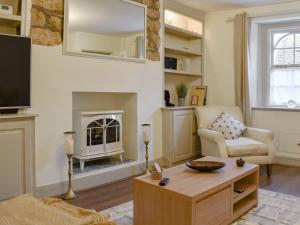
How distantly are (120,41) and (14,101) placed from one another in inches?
60.0

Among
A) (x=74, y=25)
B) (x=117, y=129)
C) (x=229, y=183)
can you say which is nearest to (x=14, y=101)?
(x=74, y=25)

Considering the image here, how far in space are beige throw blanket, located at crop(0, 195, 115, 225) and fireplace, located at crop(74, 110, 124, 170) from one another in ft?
6.10

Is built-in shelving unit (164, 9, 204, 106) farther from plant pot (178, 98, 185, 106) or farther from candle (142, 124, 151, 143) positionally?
candle (142, 124, 151, 143)

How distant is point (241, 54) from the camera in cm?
446

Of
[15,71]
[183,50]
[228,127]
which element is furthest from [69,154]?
[183,50]

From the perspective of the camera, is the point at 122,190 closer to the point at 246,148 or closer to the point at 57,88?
the point at 57,88

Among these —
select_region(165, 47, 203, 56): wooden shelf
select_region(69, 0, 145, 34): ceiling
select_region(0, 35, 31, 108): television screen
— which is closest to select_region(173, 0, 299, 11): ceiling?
select_region(165, 47, 203, 56): wooden shelf

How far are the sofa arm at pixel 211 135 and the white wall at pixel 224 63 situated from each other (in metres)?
1.15

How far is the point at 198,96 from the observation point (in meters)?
Result: 4.77

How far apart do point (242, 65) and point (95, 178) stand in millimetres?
2763

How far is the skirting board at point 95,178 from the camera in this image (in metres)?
2.86

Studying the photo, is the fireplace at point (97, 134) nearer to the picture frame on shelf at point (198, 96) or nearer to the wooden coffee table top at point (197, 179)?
Result: the wooden coffee table top at point (197, 179)

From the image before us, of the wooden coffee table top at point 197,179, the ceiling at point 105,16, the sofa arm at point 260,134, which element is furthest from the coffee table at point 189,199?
the ceiling at point 105,16

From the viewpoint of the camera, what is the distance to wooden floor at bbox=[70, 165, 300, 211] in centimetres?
274
